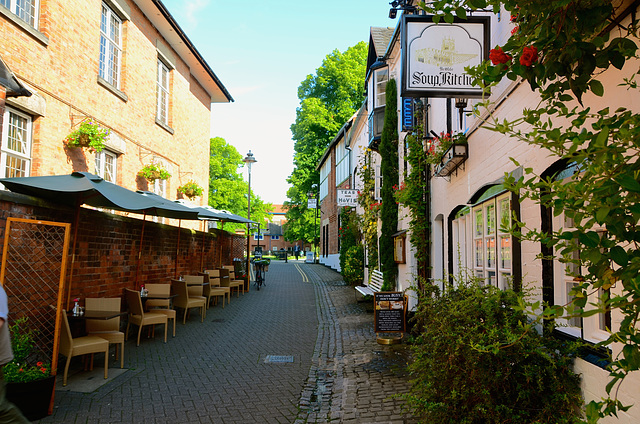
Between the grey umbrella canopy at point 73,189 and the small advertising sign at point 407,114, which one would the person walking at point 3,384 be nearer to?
the grey umbrella canopy at point 73,189

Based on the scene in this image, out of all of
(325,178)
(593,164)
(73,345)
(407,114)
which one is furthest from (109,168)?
(325,178)

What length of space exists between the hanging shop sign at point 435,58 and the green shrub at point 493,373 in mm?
2410

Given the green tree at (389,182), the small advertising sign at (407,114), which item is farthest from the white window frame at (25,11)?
the green tree at (389,182)

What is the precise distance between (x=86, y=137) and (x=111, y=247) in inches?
115

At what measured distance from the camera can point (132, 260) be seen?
30.3 ft

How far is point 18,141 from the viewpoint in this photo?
8500 mm

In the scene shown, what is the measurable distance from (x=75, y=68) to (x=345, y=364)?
844 centimetres

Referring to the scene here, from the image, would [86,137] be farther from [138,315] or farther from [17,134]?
[138,315]

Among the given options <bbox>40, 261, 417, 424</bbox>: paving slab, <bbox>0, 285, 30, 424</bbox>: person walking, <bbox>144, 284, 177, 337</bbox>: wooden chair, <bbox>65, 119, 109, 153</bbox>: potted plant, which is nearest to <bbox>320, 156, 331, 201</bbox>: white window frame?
<bbox>40, 261, 417, 424</bbox>: paving slab

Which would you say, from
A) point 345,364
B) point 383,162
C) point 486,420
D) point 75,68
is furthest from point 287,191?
point 486,420

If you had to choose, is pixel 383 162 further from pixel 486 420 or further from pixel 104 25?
pixel 486 420

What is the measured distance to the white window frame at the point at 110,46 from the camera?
11.6m

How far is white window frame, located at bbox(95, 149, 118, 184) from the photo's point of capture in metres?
11.3

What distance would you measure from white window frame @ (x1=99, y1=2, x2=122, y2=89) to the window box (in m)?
8.75
